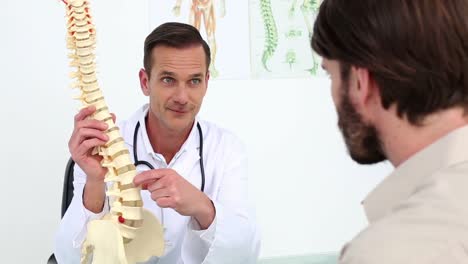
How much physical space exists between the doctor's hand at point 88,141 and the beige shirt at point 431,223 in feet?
2.20

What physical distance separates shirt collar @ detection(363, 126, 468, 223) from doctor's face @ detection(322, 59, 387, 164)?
0.05 m

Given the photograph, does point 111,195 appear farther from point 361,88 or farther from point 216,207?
point 361,88

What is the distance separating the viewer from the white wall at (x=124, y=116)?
7.19 ft

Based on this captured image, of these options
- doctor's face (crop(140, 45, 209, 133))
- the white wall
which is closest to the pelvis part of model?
doctor's face (crop(140, 45, 209, 133))

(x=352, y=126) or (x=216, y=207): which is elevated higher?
(x=352, y=126)

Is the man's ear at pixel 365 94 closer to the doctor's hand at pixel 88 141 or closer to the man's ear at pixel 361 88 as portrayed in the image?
the man's ear at pixel 361 88

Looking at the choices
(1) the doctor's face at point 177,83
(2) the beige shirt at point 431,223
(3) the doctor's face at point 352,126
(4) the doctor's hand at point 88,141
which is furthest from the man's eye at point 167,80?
(2) the beige shirt at point 431,223

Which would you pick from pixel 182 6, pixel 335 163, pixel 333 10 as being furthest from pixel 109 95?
pixel 333 10

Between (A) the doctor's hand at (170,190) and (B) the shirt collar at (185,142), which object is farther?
(B) the shirt collar at (185,142)

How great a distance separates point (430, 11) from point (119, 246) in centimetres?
68

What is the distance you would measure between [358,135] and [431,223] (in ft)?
0.58

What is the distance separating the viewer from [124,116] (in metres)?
2.28

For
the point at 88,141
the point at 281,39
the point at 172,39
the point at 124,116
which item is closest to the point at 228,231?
the point at 88,141

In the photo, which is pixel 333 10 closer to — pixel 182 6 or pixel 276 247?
pixel 182 6
